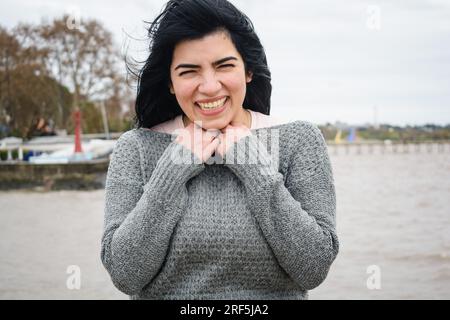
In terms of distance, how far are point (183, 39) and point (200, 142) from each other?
0.31 metres

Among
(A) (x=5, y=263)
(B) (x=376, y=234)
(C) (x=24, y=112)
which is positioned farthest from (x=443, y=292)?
(C) (x=24, y=112)

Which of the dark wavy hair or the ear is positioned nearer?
the dark wavy hair

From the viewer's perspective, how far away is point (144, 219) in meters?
1.85

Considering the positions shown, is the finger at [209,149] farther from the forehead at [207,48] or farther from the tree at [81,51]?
the tree at [81,51]

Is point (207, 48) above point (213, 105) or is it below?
above

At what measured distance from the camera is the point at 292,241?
185 centimetres

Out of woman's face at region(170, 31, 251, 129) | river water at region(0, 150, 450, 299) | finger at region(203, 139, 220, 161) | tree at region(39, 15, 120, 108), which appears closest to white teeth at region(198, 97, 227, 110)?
woman's face at region(170, 31, 251, 129)

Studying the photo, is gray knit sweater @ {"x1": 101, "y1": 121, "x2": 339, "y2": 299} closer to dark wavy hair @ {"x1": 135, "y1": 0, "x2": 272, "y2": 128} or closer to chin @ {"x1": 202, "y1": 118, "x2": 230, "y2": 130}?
chin @ {"x1": 202, "y1": 118, "x2": 230, "y2": 130}

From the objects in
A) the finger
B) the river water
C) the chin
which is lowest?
the river water

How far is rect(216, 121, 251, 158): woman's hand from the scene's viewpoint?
194 cm

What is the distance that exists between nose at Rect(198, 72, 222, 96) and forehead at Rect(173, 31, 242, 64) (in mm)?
50

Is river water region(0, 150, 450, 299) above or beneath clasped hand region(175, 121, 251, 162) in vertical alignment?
beneath

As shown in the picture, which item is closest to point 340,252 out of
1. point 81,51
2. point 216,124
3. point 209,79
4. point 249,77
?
point 249,77

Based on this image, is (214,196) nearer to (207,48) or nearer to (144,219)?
(144,219)
